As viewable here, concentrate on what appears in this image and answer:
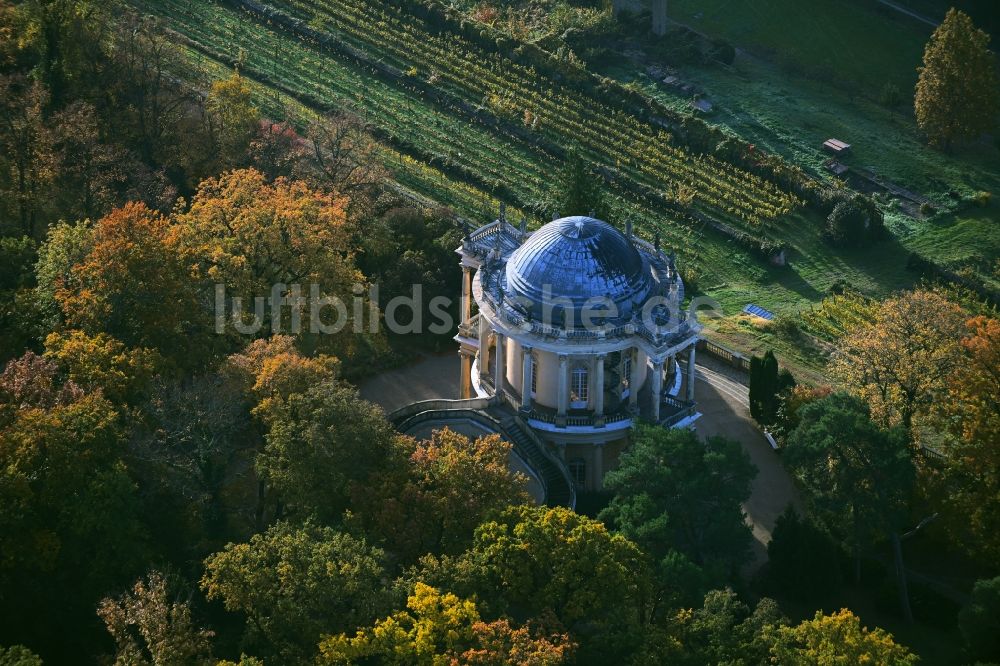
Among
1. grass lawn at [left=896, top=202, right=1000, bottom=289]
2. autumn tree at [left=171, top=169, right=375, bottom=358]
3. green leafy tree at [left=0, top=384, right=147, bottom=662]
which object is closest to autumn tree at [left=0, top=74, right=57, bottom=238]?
autumn tree at [left=171, top=169, right=375, bottom=358]

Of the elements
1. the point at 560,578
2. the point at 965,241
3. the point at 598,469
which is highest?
the point at 965,241

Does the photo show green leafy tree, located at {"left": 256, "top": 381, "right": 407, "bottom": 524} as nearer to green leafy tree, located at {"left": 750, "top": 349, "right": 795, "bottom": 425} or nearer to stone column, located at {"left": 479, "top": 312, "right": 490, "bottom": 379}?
stone column, located at {"left": 479, "top": 312, "right": 490, "bottom": 379}

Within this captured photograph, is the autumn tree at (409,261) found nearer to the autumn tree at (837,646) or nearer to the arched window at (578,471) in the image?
the arched window at (578,471)

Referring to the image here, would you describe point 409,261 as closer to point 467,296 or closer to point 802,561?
point 467,296

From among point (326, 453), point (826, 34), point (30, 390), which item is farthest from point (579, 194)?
point (826, 34)

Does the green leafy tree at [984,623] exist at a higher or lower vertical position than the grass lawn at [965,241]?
lower

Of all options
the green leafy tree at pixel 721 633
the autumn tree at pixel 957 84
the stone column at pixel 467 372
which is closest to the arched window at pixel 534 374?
the stone column at pixel 467 372
